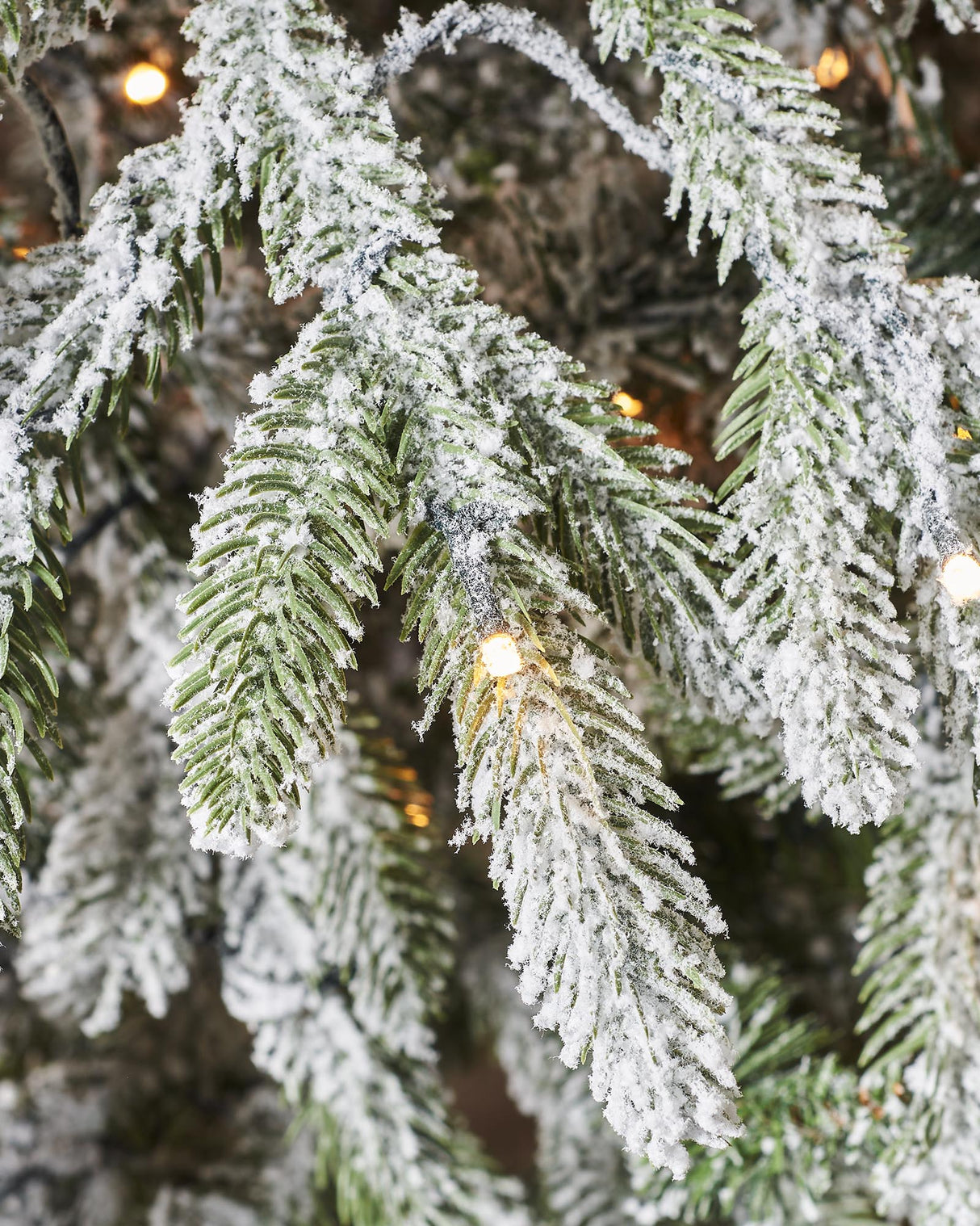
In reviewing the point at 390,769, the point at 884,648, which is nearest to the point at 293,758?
the point at 884,648

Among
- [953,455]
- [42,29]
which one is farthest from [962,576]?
[42,29]

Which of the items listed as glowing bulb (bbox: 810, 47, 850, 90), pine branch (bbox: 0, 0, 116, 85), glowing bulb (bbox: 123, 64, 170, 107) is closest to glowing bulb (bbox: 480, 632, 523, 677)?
pine branch (bbox: 0, 0, 116, 85)

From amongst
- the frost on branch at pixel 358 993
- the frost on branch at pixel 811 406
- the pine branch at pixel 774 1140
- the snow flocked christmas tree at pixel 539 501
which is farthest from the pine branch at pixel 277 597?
the pine branch at pixel 774 1140

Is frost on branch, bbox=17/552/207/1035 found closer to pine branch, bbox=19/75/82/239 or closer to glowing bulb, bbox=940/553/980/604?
pine branch, bbox=19/75/82/239

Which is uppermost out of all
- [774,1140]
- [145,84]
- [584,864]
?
[145,84]

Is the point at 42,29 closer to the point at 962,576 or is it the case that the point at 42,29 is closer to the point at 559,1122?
the point at 962,576

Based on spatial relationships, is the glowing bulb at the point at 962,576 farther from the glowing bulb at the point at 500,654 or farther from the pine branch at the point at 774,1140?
the pine branch at the point at 774,1140
